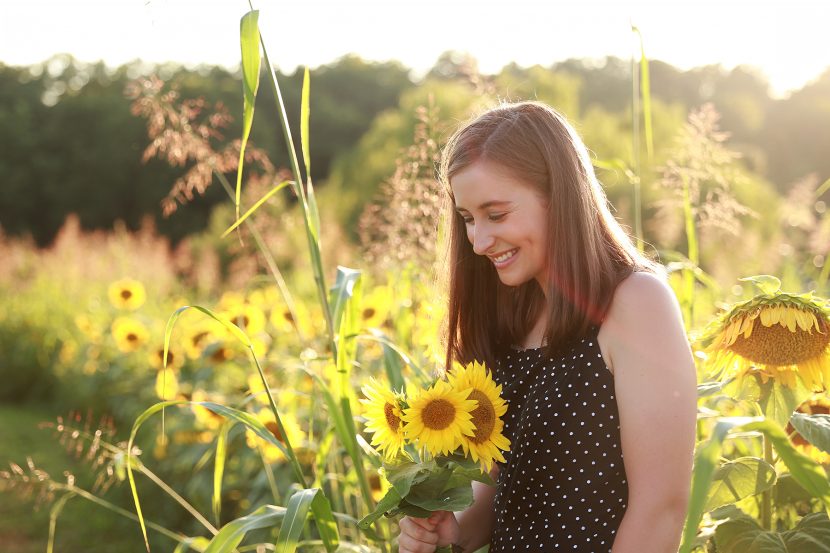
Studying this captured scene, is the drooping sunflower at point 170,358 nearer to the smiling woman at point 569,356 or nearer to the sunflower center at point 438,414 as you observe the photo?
the smiling woman at point 569,356

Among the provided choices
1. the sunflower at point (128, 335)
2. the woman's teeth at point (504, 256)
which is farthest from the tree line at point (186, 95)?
the woman's teeth at point (504, 256)

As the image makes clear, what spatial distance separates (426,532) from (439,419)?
0.25 metres

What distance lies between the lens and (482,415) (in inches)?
50.5

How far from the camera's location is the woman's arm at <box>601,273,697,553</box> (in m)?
1.27

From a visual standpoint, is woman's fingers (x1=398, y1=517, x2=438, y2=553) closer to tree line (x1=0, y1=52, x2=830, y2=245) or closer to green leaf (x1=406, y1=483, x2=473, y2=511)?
green leaf (x1=406, y1=483, x2=473, y2=511)

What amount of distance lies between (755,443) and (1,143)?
2064 centimetres

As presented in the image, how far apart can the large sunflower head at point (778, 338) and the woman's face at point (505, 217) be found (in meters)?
0.34

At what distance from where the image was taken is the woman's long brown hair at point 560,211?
1.45 metres

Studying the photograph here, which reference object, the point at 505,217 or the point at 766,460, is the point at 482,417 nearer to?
the point at 505,217

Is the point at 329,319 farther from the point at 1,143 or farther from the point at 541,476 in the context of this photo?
the point at 1,143

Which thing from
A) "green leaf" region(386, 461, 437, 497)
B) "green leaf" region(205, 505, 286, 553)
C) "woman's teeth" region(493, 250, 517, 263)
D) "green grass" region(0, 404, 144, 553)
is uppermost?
"woman's teeth" region(493, 250, 517, 263)

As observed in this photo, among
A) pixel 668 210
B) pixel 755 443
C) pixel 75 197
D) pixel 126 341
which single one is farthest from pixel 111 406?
pixel 75 197

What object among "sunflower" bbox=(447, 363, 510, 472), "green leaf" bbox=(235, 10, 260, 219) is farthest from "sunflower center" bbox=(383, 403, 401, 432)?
"green leaf" bbox=(235, 10, 260, 219)

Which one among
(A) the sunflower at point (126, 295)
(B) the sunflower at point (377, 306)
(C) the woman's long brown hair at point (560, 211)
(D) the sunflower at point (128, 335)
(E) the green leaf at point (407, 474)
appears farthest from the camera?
(A) the sunflower at point (126, 295)
